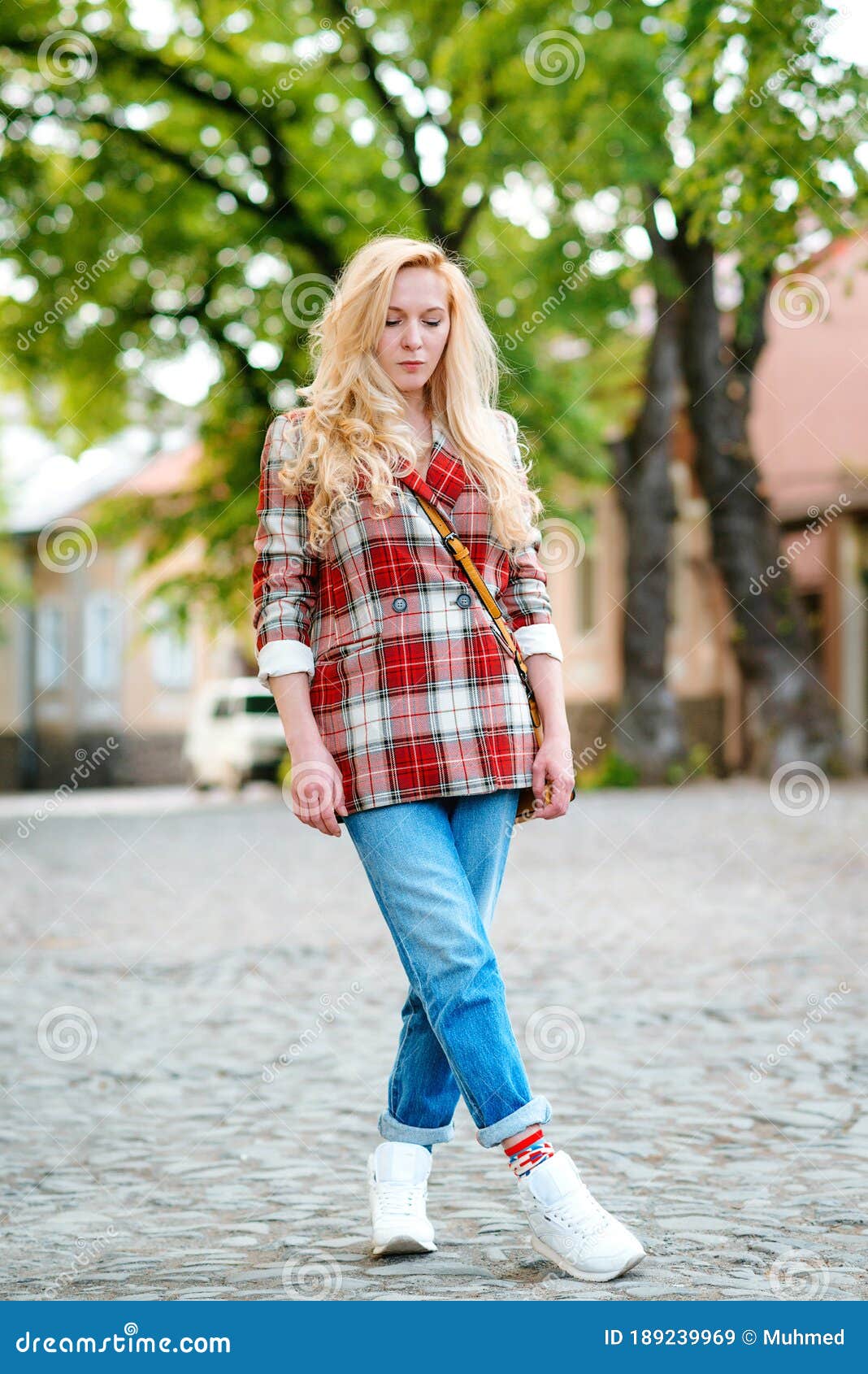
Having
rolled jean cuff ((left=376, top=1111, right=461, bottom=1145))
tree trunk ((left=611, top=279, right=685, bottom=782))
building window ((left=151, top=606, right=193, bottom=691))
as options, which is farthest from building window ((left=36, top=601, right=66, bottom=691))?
rolled jean cuff ((left=376, top=1111, right=461, bottom=1145))

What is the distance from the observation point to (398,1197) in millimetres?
3436

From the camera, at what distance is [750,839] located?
45.4 feet

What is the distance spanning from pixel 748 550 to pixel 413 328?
17303 mm

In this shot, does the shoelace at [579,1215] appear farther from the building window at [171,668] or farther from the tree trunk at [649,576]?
the building window at [171,668]

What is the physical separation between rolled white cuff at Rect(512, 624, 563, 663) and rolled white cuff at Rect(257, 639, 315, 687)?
1.38 ft

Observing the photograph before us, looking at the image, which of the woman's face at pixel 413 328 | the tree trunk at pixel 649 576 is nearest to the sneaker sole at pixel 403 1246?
the woman's face at pixel 413 328

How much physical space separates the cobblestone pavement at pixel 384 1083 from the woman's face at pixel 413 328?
168 cm

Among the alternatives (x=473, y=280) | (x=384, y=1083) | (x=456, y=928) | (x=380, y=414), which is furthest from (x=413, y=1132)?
(x=473, y=280)

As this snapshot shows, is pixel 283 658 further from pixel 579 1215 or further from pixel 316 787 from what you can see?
pixel 579 1215

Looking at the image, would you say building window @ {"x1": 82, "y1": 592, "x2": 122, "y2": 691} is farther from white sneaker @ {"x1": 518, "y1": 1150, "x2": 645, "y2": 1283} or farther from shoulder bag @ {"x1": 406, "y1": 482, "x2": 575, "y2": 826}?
white sneaker @ {"x1": 518, "y1": 1150, "x2": 645, "y2": 1283}

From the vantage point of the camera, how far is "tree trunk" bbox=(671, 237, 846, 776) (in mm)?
19797
